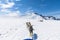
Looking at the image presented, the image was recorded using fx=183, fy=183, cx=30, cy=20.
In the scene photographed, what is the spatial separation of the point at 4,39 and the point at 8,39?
0.34 meters

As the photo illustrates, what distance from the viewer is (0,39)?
1566 cm

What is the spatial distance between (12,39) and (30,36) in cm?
862

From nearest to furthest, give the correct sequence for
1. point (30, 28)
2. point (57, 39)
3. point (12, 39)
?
point (30, 28) → point (57, 39) → point (12, 39)

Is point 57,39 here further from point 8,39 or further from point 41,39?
point 8,39

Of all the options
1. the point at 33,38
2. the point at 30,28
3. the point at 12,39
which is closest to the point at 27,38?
the point at 33,38

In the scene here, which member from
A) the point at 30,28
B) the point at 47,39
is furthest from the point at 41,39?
the point at 30,28

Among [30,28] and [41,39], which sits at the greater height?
[30,28]

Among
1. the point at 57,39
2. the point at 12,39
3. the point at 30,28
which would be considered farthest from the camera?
the point at 12,39

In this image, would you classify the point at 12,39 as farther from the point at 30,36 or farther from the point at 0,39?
the point at 30,36

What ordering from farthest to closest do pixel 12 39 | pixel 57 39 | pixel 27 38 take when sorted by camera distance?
pixel 12 39
pixel 57 39
pixel 27 38

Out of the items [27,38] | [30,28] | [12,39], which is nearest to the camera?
[27,38]

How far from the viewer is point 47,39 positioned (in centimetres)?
1434

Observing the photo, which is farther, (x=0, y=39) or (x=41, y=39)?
(x=0, y=39)

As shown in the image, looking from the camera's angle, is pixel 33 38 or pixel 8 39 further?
pixel 8 39
